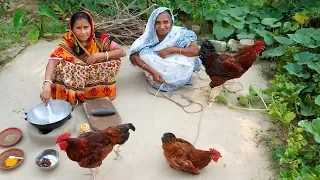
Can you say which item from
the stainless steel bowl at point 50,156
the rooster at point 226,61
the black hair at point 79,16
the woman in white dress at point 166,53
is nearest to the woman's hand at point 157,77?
the woman in white dress at point 166,53

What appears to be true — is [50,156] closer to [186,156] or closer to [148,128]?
[148,128]

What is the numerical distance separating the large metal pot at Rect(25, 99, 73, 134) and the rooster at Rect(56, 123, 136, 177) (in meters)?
0.49

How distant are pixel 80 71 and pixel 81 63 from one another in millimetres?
82

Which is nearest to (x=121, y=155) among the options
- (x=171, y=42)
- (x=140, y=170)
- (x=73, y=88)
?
(x=140, y=170)

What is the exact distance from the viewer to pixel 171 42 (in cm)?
387

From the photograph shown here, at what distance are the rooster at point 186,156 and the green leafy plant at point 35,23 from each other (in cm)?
264

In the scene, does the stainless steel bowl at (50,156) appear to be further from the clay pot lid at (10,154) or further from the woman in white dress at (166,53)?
the woman in white dress at (166,53)

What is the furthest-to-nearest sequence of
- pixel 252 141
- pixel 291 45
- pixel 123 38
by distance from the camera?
pixel 123 38
pixel 291 45
pixel 252 141

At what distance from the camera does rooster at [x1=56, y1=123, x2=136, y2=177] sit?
8.40 feet

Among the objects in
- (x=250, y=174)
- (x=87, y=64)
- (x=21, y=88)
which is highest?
(x=87, y=64)

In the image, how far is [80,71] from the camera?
3.46 metres

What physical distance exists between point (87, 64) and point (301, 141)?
2.18m

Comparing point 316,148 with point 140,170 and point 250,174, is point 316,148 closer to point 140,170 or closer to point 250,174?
point 250,174

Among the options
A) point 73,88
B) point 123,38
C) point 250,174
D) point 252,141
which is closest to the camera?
point 250,174
